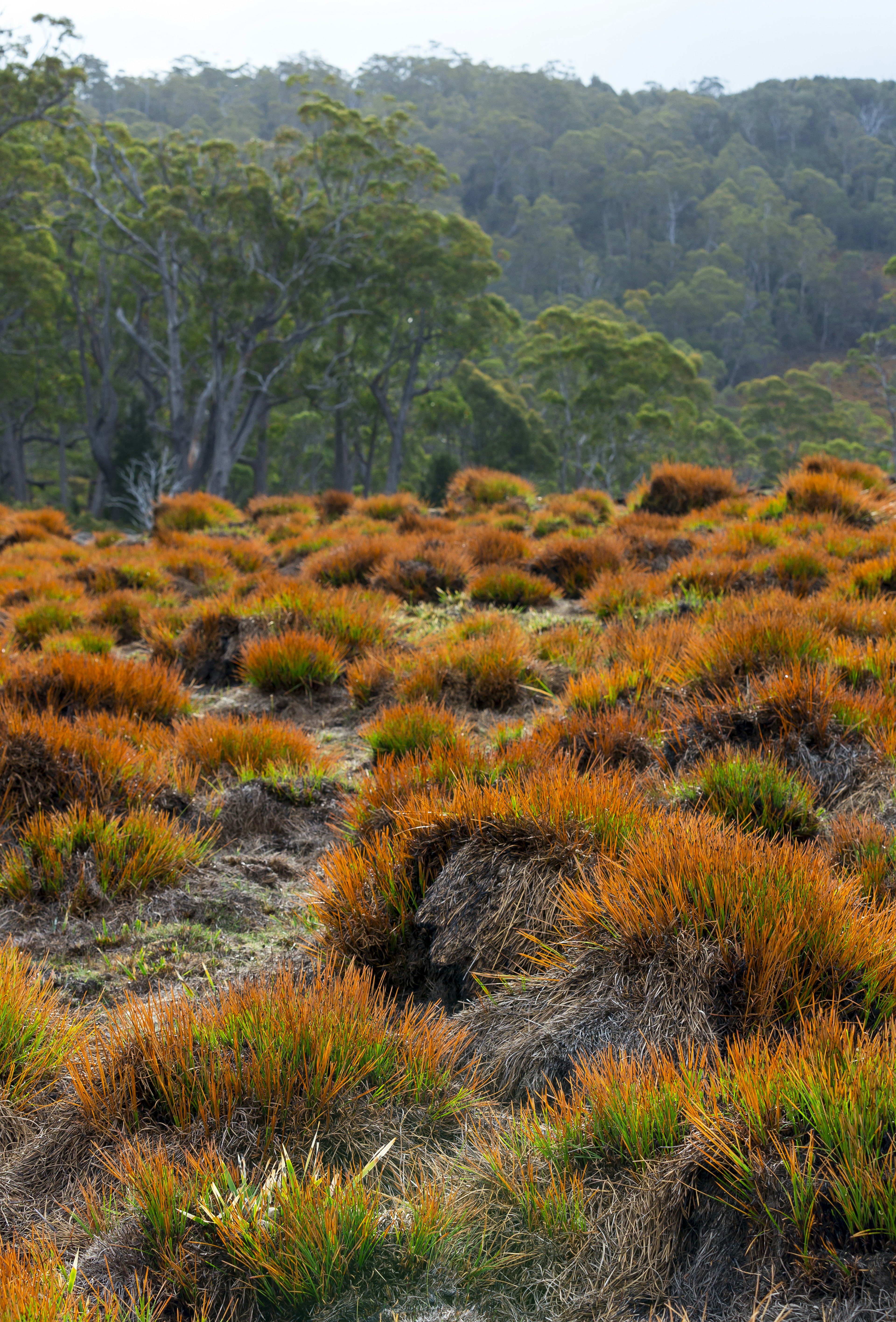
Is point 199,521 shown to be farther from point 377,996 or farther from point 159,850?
point 377,996

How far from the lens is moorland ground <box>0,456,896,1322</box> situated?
156 cm

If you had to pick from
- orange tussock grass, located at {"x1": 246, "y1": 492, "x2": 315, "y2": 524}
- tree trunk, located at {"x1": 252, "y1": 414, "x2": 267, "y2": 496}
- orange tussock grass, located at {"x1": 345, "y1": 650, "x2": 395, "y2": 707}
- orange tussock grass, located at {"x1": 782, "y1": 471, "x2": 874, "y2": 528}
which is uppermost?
orange tussock grass, located at {"x1": 782, "y1": 471, "x2": 874, "y2": 528}

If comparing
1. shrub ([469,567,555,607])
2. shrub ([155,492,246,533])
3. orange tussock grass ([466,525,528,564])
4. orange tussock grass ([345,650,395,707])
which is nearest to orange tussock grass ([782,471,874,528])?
orange tussock grass ([466,525,528,564])

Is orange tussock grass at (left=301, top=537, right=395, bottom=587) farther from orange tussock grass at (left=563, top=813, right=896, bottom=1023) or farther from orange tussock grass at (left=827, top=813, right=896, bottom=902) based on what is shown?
orange tussock grass at (left=563, top=813, right=896, bottom=1023)

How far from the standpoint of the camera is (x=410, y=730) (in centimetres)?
409

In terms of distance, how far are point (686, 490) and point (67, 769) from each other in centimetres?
841

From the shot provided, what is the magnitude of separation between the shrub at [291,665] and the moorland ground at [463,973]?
0.07 feet

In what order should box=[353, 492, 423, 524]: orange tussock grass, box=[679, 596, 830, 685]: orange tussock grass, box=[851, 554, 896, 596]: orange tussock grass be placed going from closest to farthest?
box=[679, 596, 830, 685]: orange tussock grass, box=[851, 554, 896, 596]: orange tussock grass, box=[353, 492, 423, 524]: orange tussock grass

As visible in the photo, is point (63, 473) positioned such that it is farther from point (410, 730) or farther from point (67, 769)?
point (410, 730)

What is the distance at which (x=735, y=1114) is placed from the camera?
5.40 feet

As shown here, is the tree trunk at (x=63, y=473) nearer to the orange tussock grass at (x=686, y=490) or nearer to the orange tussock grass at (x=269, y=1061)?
the orange tussock grass at (x=686, y=490)

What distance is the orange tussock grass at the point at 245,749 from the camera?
163 inches

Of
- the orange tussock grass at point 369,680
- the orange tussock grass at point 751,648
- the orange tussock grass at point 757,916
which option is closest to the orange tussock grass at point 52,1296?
the orange tussock grass at point 757,916

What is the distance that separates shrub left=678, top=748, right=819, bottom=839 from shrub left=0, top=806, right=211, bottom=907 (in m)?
2.02
